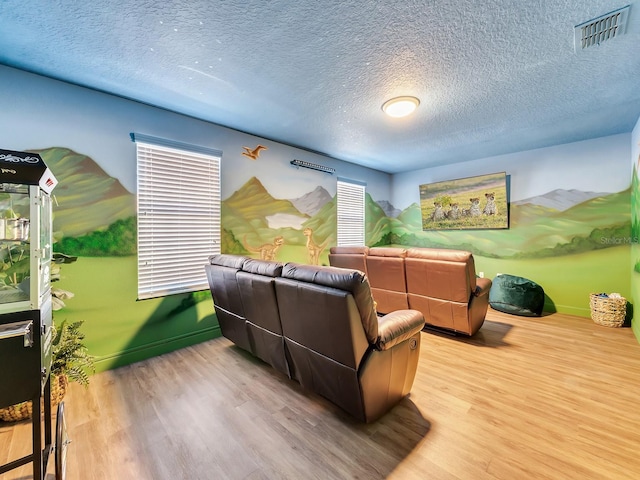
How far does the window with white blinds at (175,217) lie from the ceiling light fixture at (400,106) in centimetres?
211

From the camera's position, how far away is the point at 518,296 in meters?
4.02

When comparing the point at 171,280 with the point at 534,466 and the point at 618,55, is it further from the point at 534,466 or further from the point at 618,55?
the point at 618,55

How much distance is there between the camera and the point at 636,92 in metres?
2.61

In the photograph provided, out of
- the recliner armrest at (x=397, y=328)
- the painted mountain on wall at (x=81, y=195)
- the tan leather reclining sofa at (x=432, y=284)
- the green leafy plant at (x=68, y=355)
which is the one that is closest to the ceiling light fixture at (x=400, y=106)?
the tan leather reclining sofa at (x=432, y=284)

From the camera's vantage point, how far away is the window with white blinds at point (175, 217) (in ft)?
9.23

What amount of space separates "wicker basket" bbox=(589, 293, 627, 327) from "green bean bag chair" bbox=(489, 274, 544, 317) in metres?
0.59

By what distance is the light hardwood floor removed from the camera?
57.2 inches

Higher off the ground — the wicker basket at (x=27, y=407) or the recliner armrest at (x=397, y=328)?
the recliner armrest at (x=397, y=328)

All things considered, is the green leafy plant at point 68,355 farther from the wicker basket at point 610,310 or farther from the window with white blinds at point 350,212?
the wicker basket at point 610,310

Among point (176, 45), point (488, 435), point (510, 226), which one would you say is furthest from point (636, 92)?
point (176, 45)

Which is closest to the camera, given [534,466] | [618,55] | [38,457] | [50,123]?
[38,457]

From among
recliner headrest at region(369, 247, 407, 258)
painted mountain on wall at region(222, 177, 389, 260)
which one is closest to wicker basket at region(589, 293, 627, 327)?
recliner headrest at region(369, 247, 407, 258)

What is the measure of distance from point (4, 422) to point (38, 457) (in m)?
1.20

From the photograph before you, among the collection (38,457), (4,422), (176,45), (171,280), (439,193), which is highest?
(176,45)
